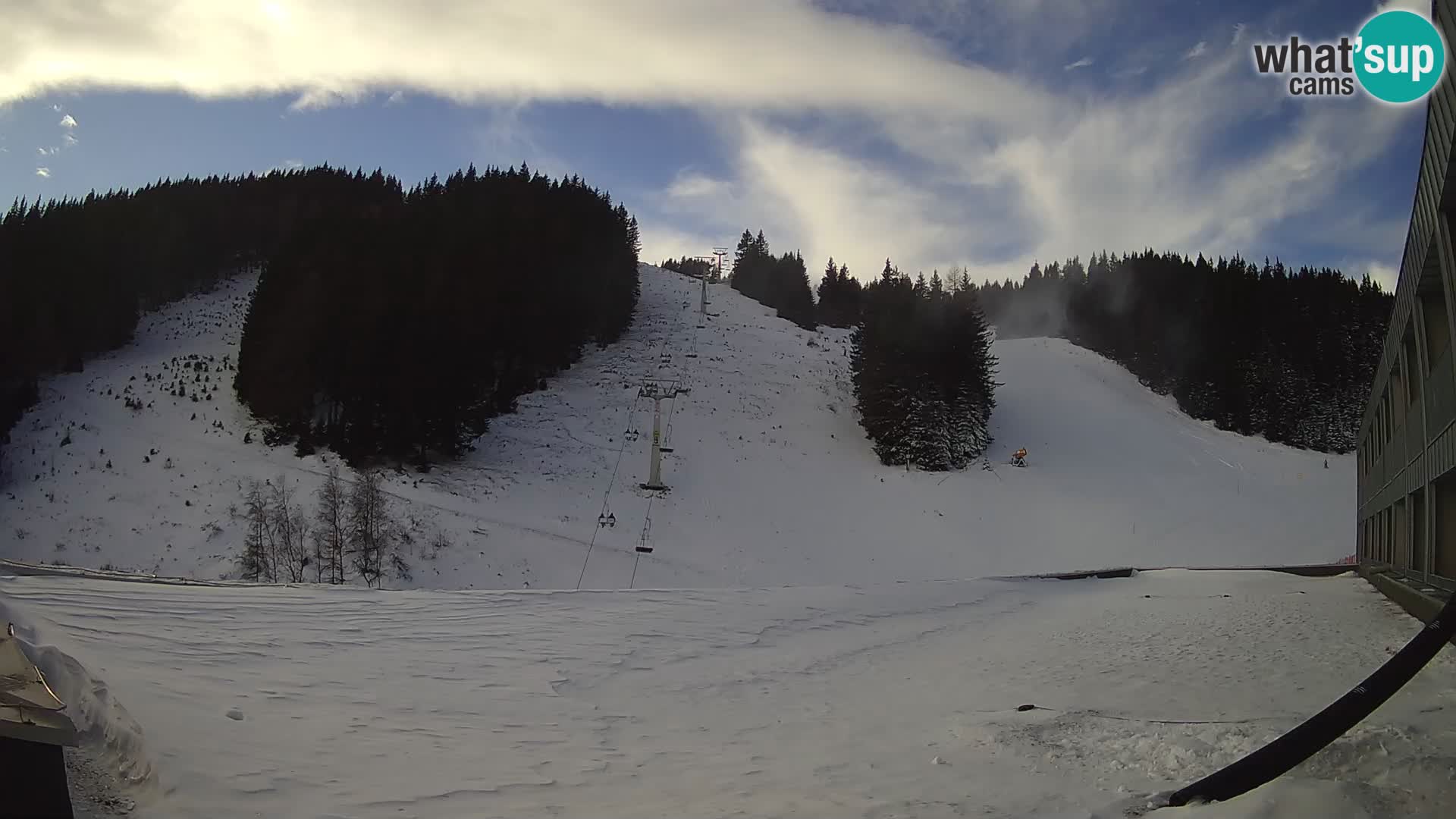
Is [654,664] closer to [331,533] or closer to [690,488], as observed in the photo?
[331,533]

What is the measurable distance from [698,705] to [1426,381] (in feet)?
33.4

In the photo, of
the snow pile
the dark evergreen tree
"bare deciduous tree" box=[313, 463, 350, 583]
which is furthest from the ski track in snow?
the dark evergreen tree

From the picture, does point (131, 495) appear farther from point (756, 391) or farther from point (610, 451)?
point (756, 391)

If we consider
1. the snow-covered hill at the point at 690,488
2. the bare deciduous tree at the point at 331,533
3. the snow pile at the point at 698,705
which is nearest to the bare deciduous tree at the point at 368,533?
the bare deciduous tree at the point at 331,533

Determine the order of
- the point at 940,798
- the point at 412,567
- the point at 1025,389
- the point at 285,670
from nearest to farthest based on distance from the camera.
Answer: the point at 940,798
the point at 285,670
the point at 412,567
the point at 1025,389

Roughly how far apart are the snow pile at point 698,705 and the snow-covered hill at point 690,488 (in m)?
13.5

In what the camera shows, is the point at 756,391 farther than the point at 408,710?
Yes

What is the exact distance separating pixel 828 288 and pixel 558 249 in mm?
49858

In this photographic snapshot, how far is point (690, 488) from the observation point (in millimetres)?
35125

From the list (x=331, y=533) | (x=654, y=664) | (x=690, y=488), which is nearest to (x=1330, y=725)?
(x=654, y=664)

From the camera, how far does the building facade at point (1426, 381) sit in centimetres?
792

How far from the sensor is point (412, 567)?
2270 cm

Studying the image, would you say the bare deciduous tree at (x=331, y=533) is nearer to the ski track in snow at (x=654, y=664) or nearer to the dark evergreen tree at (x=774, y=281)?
the ski track in snow at (x=654, y=664)

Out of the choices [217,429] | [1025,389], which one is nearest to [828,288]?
[1025,389]
